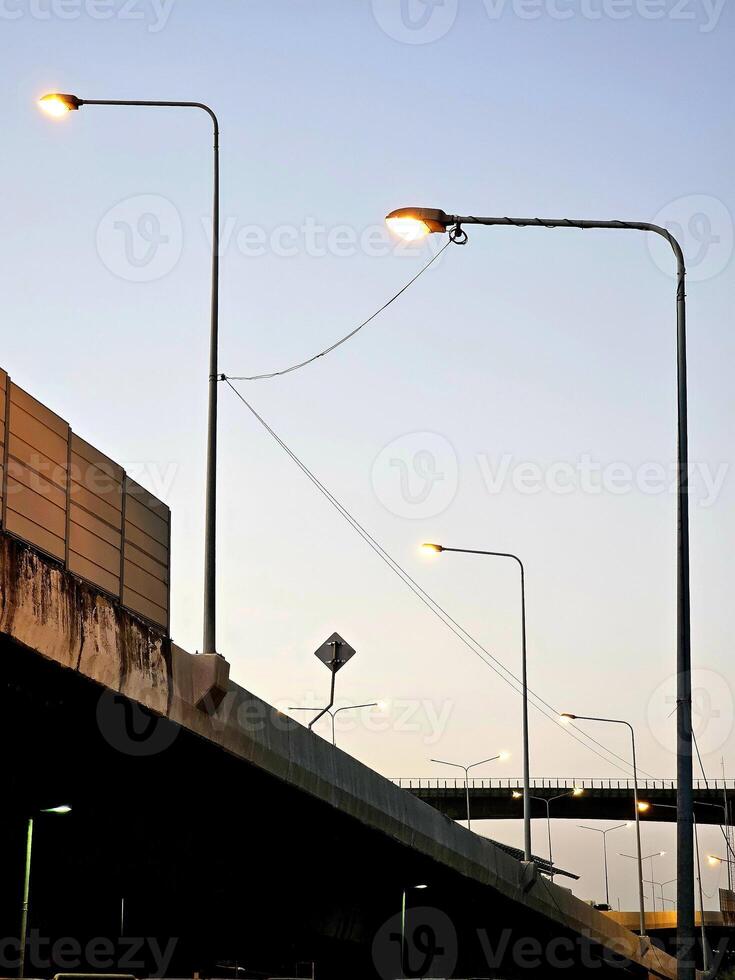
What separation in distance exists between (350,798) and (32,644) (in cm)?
1572

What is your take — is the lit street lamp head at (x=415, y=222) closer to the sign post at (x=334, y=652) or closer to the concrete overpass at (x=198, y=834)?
the concrete overpass at (x=198, y=834)

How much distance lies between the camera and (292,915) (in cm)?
3816

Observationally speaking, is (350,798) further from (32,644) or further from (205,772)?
(32,644)

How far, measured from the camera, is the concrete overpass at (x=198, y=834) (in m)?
18.7

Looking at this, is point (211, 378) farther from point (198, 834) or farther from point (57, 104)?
point (198, 834)

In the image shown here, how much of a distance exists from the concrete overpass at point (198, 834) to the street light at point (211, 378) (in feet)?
3.93

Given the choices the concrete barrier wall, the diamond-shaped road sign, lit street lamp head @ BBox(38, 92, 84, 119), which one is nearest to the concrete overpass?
the concrete barrier wall

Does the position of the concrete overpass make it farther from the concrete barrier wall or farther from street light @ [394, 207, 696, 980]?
street light @ [394, 207, 696, 980]

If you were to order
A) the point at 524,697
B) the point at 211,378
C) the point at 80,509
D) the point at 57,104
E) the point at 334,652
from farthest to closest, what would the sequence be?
1. the point at 524,697
2. the point at 334,652
3. the point at 211,378
4. the point at 57,104
5. the point at 80,509

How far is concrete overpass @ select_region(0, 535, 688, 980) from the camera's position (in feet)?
61.5

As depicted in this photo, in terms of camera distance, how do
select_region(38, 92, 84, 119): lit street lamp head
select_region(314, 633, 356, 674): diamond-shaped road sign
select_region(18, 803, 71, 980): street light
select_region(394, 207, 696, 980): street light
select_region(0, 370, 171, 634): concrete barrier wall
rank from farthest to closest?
select_region(314, 633, 356, 674): diamond-shaped road sign → select_region(18, 803, 71, 980): street light → select_region(38, 92, 84, 119): lit street lamp head → select_region(0, 370, 171, 634): concrete barrier wall → select_region(394, 207, 696, 980): street light

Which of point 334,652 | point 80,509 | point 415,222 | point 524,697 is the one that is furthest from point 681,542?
point 524,697

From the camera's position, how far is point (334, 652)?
98.6ft

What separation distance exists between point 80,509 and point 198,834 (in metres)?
13.3
